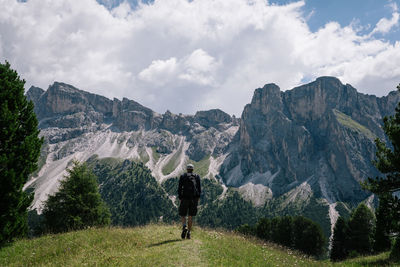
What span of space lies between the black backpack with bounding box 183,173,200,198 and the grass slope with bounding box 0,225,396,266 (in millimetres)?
2349

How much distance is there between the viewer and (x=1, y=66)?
16281 millimetres

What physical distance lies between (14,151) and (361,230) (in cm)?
6090

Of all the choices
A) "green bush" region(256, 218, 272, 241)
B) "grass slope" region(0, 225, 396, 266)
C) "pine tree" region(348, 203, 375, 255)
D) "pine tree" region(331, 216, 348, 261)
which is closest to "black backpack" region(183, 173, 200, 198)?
"grass slope" region(0, 225, 396, 266)

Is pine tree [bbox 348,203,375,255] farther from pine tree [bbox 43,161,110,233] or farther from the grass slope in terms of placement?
pine tree [bbox 43,161,110,233]

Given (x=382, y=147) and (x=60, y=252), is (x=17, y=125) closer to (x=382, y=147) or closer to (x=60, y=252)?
(x=60, y=252)

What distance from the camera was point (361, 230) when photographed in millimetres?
52125

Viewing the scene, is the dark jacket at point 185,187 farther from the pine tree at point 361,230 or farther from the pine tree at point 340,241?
the pine tree at point 340,241

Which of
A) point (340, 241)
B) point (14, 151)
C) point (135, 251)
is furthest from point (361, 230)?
point (14, 151)

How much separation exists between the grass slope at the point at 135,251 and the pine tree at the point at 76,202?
17.2m

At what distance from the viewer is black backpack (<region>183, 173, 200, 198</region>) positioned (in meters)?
13.2

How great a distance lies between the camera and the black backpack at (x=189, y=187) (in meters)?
13.2

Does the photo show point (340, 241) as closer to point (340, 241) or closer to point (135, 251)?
point (340, 241)

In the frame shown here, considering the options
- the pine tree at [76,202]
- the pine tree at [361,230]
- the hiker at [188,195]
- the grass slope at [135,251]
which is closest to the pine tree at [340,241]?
the pine tree at [361,230]

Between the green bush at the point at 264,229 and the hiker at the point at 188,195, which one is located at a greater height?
the hiker at the point at 188,195
